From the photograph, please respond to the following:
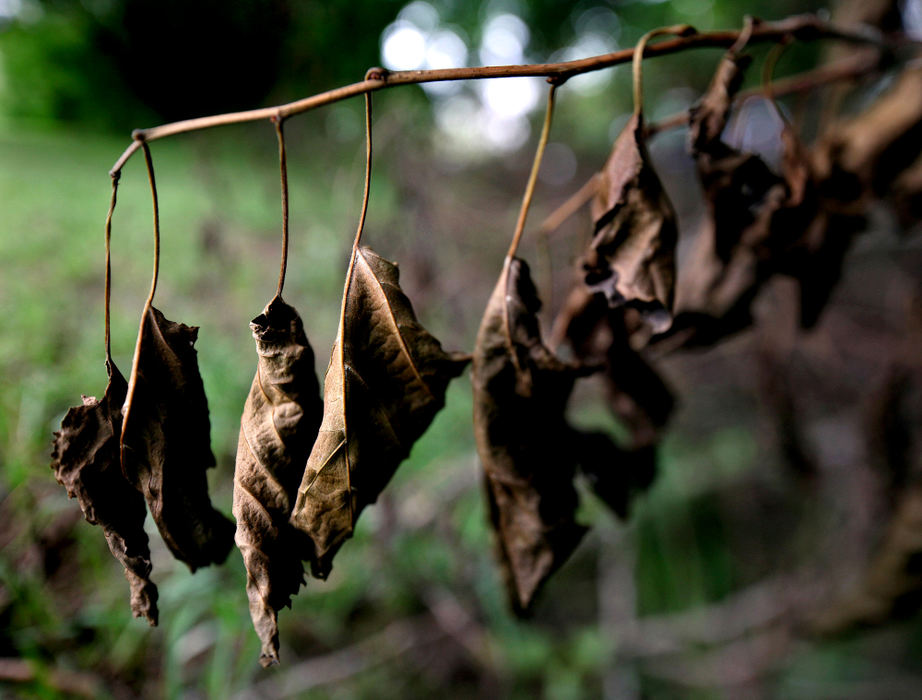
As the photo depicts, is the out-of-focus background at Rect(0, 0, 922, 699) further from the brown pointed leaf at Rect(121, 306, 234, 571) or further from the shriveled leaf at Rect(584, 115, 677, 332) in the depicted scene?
the brown pointed leaf at Rect(121, 306, 234, 571)

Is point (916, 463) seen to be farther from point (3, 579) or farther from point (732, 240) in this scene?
point (3, 579)

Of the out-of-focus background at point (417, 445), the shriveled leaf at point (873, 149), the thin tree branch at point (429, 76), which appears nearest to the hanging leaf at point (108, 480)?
the thin tree branch at point (429, 76)

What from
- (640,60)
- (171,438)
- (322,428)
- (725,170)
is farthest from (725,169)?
(171,438)

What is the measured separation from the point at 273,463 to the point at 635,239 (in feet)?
1.34

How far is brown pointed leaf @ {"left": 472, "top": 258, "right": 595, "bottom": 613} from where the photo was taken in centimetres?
57

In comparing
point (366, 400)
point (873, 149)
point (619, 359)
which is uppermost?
point (873, 149)

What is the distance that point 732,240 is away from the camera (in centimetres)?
70

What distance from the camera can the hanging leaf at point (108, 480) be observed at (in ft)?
1.65

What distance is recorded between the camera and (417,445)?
1.50m

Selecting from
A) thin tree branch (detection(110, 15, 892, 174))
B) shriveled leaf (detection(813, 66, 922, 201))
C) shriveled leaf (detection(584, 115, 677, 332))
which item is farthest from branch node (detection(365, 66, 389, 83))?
shriveled leaf (detection(813, 66, 922, 201))

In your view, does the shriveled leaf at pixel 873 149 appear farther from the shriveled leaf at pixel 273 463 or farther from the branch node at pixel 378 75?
the shriveled leaf at pixel 273 463

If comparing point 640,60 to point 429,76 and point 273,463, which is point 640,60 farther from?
point 273,463

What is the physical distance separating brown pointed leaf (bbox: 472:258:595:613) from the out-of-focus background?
0.17m

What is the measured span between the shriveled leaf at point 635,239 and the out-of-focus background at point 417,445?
0.16 m
